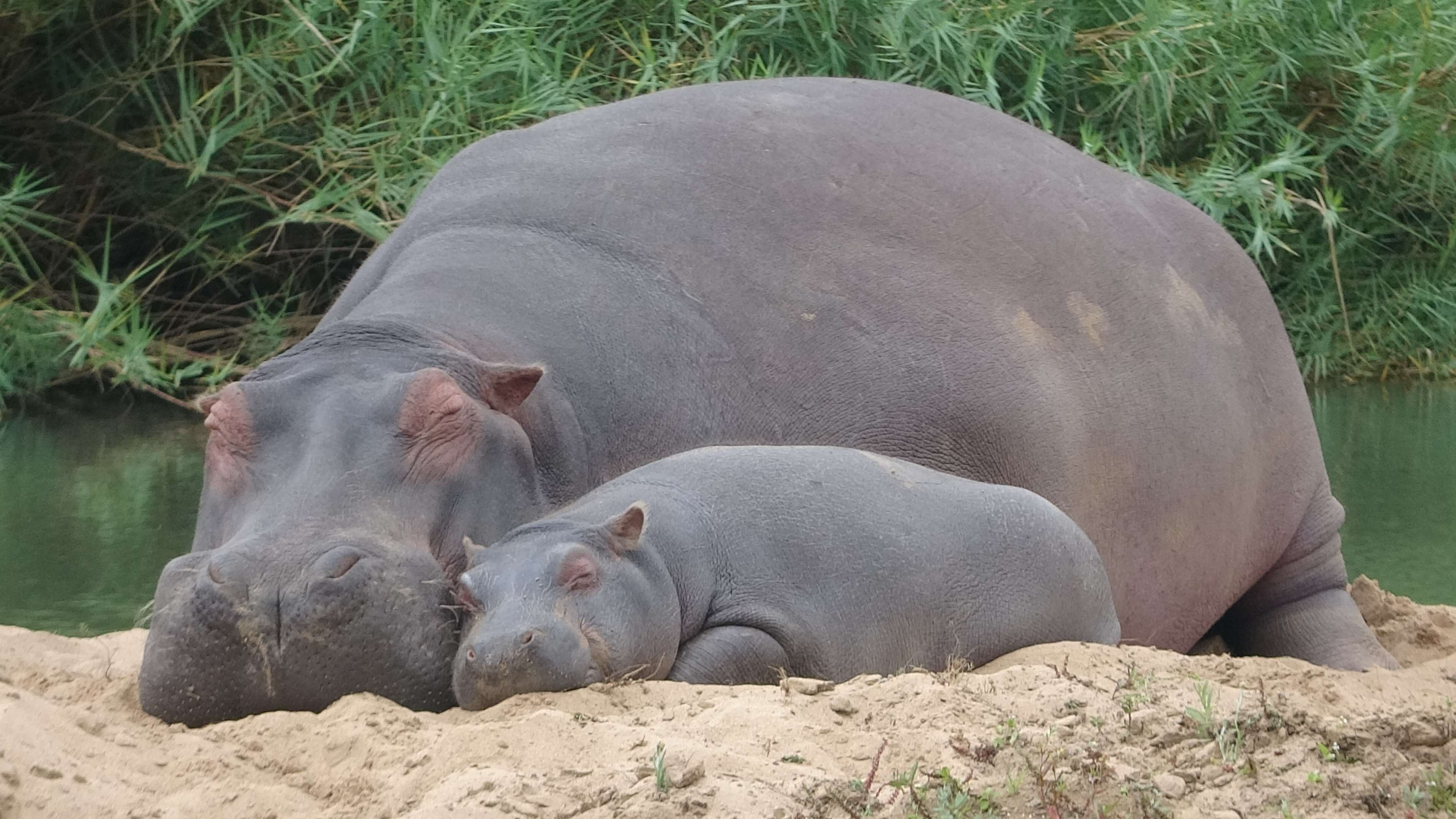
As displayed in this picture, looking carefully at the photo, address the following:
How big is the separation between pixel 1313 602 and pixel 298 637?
252 centimetres

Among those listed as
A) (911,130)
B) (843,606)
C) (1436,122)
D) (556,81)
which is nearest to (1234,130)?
(1436,122)

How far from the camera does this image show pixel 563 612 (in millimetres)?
2484

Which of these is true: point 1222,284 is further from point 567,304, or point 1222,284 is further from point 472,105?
point 472,105

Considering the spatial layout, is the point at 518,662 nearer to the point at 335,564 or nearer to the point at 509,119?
the point at 335,564

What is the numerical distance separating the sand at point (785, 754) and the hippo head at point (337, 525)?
0.29 feet

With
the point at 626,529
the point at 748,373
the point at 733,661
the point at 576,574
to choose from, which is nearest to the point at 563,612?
the point at 576,574

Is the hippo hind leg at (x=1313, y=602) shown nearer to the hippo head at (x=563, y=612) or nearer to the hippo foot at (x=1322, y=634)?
the hippo foot at (x=1322, y=634)

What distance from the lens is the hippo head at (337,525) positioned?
252 cm

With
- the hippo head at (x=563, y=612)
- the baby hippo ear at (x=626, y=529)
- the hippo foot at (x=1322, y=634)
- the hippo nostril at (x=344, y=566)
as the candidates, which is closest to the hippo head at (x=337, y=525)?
the hippo nostril at (x=344, y=566)

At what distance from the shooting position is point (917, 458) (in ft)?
10.9

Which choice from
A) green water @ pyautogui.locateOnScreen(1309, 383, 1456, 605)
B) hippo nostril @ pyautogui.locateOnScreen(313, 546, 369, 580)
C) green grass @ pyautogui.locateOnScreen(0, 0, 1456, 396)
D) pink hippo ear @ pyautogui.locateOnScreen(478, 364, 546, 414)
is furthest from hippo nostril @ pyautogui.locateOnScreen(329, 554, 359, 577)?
green grass @ pyautogui.locateOnScreen(0, 0, 1456, 396)

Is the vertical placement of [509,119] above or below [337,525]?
below

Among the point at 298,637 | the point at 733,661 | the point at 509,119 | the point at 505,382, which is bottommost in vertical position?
the point at 509,119

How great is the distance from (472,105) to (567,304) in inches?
107
